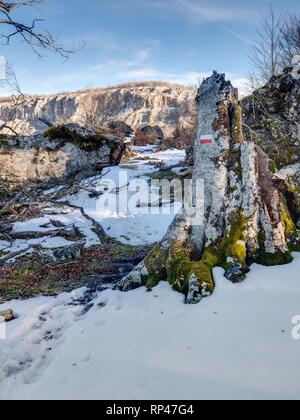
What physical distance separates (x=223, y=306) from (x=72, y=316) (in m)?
1.89

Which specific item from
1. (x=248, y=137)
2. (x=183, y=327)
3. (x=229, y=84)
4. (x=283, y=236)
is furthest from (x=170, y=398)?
(x=248, y=137)

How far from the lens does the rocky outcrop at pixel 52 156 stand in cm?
1109

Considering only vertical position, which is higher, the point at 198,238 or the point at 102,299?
the point at 198,238

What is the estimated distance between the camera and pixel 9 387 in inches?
114

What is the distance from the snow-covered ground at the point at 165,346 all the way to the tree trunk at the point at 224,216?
23cm

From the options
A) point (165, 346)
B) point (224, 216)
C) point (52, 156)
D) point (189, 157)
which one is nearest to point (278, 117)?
point (224, 216)

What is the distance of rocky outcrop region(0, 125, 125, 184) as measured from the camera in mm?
11086

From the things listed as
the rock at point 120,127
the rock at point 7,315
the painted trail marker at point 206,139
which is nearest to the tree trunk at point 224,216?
the painted trail marker at point 206,139

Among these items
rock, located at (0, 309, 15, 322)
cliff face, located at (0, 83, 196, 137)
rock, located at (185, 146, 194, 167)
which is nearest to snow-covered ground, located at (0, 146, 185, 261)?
rock, located at (0, 309, 15, 322)

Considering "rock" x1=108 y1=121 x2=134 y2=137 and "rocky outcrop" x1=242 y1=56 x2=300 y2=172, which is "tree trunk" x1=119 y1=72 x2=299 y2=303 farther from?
"rock" x1=108 y1=121 x2=134 y2=137

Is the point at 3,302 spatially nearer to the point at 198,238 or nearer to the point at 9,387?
the point at 9,387

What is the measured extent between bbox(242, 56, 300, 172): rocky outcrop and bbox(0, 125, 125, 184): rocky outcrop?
6594 mm
